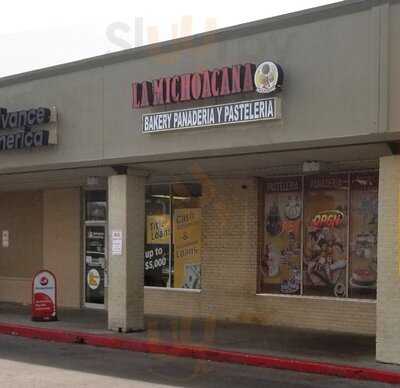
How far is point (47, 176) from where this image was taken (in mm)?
16469

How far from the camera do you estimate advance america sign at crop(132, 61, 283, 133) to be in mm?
11211

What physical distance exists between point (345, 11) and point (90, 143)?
5760 mm

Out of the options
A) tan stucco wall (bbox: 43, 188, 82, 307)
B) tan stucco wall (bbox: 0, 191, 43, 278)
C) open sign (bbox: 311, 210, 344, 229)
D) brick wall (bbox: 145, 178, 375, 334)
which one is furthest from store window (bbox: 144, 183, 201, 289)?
tan stucco wall (bbox: 0, 191, 43, 278)

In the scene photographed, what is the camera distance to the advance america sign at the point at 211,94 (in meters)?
11.2

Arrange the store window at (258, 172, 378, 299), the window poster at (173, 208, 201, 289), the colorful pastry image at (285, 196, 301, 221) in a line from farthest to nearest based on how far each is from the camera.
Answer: the window poster at (173, 208, 201, 289), the colorful pastry image at (285, 196, 301, 221), the store window at (258, 172, 378, 299)

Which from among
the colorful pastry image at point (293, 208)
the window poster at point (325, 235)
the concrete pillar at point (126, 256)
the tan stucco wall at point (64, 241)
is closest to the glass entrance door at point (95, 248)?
the tan stucco wall at point (64, 241)

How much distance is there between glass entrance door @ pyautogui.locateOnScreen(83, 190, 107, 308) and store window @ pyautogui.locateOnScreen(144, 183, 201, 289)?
1.64 m

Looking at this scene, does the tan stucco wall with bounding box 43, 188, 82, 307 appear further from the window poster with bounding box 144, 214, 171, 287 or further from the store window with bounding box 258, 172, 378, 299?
the store window with bounding box 258, 172, 378, 299

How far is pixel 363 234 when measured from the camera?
1381 centimetres

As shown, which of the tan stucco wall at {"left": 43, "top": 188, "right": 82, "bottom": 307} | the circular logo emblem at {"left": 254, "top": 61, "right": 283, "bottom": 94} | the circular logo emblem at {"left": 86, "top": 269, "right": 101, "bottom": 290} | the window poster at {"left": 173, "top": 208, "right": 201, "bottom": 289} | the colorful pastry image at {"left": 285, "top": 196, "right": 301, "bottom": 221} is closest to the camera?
the circular logo emblem at {"left": 254, "top": 61, "right": 283, "bottom": 94}

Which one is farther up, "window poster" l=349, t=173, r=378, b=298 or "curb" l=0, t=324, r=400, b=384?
"window poster" l=349, t=173, r=378, b=298

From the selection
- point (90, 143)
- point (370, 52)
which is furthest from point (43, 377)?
point (370, 52)

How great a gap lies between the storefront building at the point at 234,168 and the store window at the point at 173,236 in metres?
0.04

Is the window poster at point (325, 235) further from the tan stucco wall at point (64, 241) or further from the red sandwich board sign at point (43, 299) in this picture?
the tan stucco wall at point (64, 241)
